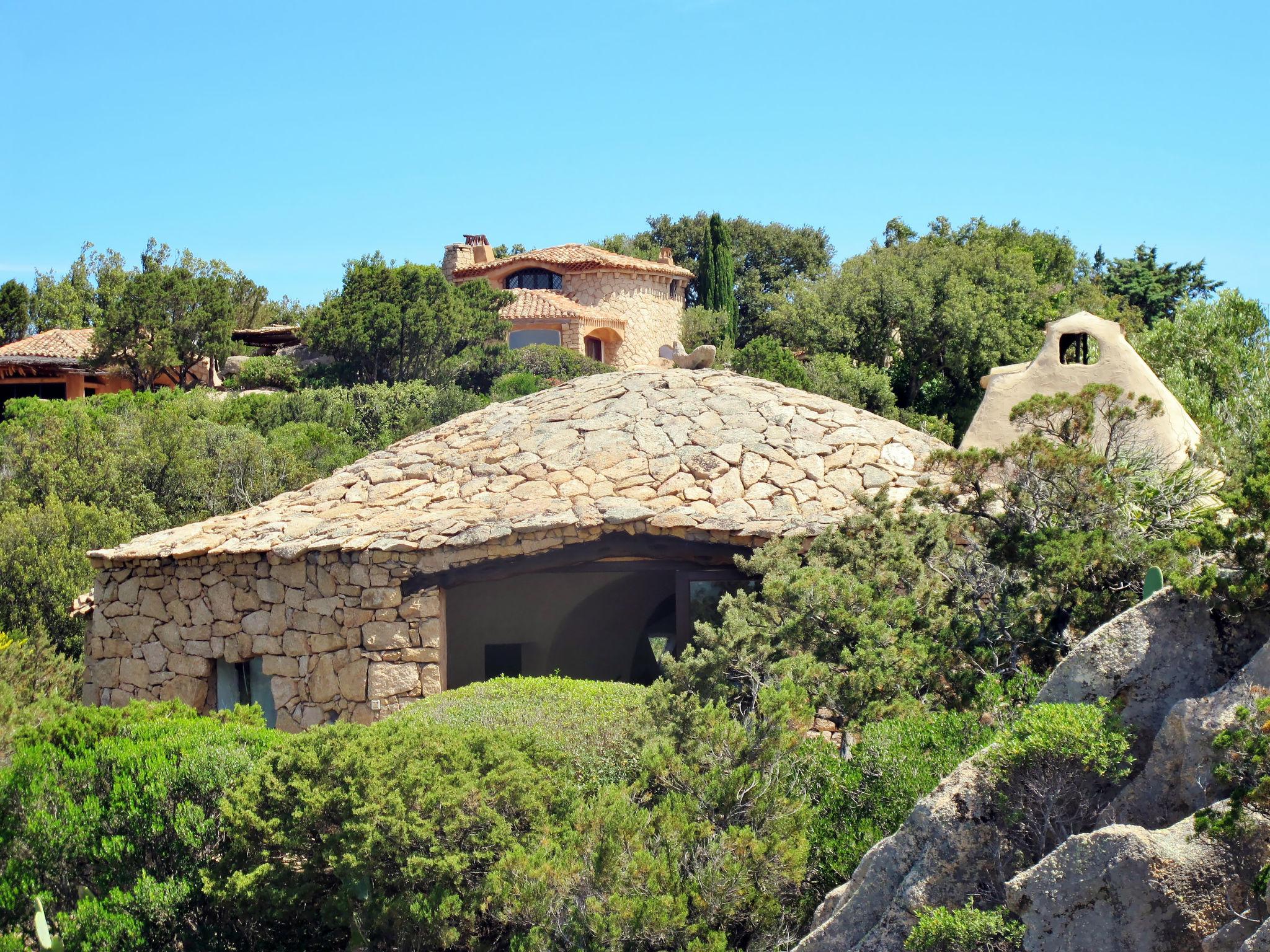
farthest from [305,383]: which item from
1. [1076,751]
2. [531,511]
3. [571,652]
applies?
[1076,751]

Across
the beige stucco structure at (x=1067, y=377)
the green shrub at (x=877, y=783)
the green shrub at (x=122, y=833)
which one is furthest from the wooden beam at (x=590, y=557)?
the green shrub at (x=877, y=783)

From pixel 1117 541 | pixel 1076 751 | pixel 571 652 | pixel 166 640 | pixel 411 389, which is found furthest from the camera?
pixel 411 389

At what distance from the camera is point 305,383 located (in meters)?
31.8

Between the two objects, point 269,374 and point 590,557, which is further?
point 269,374

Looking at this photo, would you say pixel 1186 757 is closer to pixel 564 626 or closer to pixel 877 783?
pixel 877 783

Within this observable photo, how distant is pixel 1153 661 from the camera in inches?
202

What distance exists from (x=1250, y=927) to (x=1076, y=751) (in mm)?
981

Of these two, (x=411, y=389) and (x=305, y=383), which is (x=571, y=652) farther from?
(x=305, y=383)

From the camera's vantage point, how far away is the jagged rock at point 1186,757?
4570mm

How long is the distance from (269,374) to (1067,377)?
25.0m

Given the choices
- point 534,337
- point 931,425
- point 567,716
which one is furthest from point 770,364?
point 567,716

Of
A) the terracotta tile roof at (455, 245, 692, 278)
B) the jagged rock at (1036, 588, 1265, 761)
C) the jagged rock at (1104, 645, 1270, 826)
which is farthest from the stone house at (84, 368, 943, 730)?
the terracotta tile roof at (455, 245, 692, 278)

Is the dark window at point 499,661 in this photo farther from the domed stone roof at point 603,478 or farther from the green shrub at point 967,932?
the green shrub at point 967,932

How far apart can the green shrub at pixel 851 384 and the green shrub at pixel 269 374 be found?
13.9 metres
